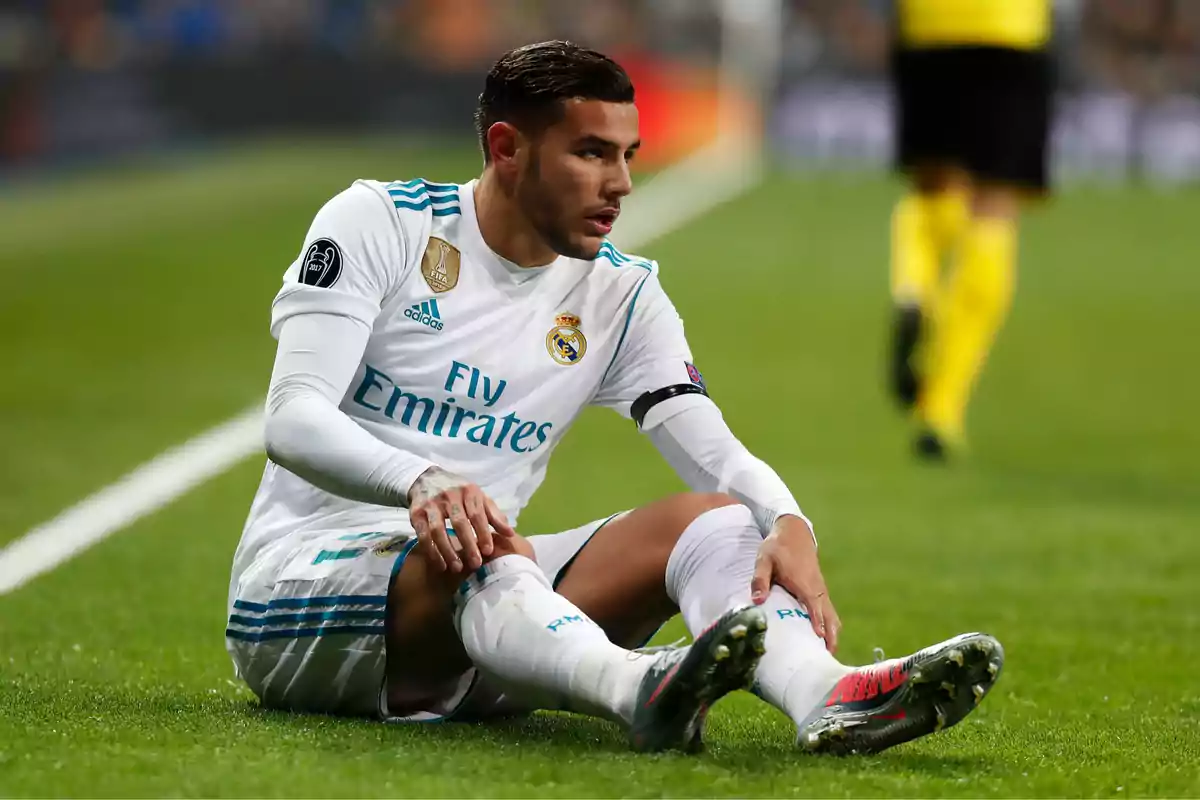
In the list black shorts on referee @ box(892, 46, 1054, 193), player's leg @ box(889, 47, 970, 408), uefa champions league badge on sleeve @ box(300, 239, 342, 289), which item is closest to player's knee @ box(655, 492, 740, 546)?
uefa champions league badge on sleeve @ box(300, 239, 342, 289)

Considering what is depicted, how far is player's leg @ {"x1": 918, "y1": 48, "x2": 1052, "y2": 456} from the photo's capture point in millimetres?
8242

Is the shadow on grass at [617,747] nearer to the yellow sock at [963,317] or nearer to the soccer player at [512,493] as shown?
the soccer player at [512,493]

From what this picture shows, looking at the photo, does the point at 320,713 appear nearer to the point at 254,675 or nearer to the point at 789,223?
the point at 254,675

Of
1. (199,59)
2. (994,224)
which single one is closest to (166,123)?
(199,59)

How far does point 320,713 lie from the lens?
3707mm

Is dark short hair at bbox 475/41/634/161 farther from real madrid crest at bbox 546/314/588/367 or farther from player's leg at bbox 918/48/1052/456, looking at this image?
player's leg at bbox 918/48/1052/456

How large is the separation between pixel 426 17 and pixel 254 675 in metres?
23.4

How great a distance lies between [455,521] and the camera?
10.8 ft

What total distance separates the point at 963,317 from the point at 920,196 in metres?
0.70

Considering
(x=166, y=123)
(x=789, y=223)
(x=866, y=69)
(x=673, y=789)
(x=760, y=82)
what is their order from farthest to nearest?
(x=760, y=82)
(x=866, y=69)
(x=166, y=123)
(x=789, y=223)
(x=673, y=789)

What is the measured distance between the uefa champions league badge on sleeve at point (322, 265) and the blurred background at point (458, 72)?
594 inches

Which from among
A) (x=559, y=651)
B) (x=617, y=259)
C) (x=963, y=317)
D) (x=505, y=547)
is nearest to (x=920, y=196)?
(x=963, y=317)

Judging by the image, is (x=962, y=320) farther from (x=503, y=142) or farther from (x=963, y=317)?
(x=503, y=142)

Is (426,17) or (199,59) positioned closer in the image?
(199,59)
